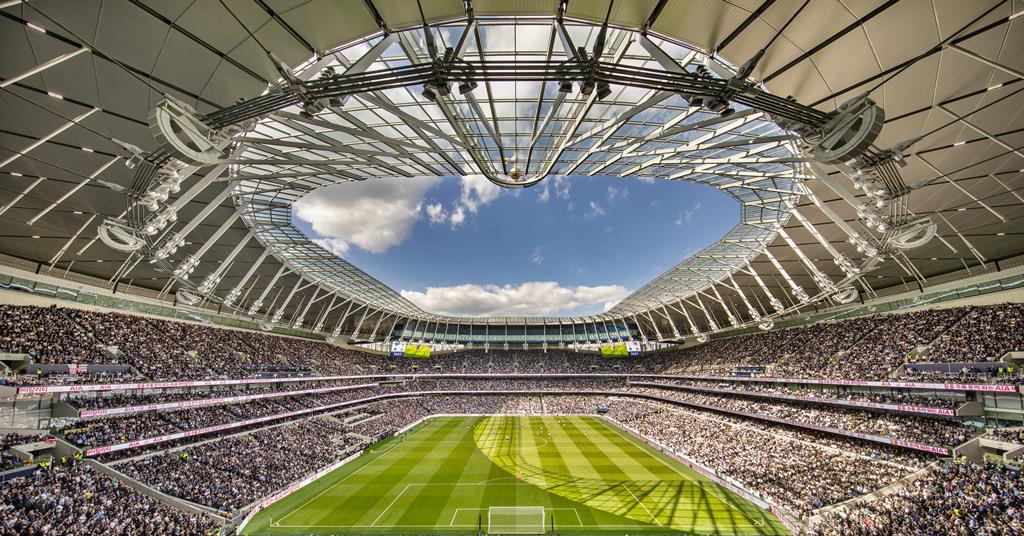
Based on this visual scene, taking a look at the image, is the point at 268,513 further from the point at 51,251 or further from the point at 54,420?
the point at 51,251

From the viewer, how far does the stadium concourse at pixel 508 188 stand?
1252 centimetres

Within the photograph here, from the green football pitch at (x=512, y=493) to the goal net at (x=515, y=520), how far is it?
24cm

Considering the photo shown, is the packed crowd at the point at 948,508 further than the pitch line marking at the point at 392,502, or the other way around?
the pitch line marking at the point at 392,502

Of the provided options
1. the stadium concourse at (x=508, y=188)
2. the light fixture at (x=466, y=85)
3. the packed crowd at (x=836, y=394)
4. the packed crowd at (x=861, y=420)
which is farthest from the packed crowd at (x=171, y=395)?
the packed crowd at (x=836, y=394)

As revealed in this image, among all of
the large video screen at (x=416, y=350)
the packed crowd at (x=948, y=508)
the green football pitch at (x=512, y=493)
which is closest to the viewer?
the packed crowd at (x=948, y=508)

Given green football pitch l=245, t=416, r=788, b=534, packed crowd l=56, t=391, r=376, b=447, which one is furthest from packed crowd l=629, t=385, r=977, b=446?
packed crowd l=56, t=391, r=376, b=447

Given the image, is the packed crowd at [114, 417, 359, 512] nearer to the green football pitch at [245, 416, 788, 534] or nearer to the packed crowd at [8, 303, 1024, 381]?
the green football pitch at [245, 416, 788, 534]

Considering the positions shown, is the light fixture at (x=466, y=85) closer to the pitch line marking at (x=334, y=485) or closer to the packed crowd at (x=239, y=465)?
the packed crowd at (x=239, y=465)

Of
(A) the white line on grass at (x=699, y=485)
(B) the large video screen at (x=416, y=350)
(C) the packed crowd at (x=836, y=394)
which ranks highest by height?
(B) the large video screen at (x=416, y=350)

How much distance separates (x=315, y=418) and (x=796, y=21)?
53523mm

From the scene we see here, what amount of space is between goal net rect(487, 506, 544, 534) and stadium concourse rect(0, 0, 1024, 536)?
27 cm

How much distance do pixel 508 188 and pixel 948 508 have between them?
27.5 m

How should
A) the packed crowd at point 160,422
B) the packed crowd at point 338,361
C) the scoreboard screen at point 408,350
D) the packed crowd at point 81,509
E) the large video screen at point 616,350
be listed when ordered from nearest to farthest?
the packed crowd at point 81,509 < the packed crowd at point 160,422 < the packed crowd at point 338,361 < the large video screen at point 616,350 < the scoreboard screen at point 408,350

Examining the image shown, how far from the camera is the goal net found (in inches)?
964
